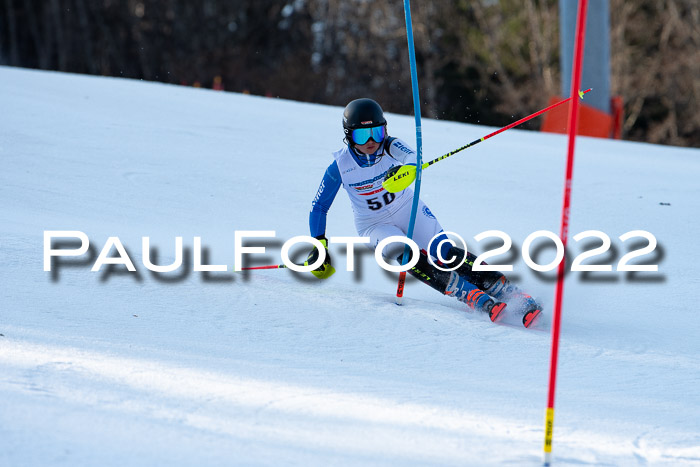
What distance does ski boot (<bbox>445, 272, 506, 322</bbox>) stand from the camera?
14.1 ft

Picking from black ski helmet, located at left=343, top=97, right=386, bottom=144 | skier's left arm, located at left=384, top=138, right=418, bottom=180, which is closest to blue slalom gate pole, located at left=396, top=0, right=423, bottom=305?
skier's left arm, located at left=384, top=138, right=418, bottom=180

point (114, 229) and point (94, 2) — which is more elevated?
point (94, 2)

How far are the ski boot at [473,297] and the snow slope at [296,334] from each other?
72 millimetres

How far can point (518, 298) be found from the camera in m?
4.46

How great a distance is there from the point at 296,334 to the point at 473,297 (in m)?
1.03

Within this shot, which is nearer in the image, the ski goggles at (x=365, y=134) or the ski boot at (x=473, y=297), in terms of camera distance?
the ski boot at (x=473, y=297)

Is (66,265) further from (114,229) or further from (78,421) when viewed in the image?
(78,421)

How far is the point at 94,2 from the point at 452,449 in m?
24.6

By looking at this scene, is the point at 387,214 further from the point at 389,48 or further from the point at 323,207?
the point at 389,48

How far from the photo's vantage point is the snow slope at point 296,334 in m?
2.72

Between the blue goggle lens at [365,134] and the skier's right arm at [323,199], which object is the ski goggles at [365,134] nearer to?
the blue goggle lens at [365,134]

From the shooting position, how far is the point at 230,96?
11.5 metres

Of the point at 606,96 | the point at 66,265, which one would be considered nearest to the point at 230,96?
the point at 606,96

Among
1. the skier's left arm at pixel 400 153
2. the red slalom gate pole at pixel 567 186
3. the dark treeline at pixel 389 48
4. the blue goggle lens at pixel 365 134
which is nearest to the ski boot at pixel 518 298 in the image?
the skier's left arm at pixel 400 153
